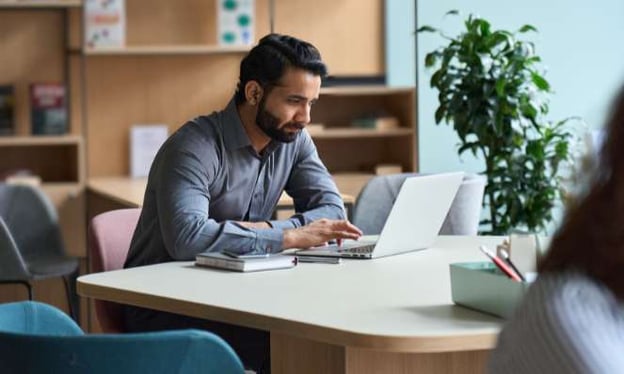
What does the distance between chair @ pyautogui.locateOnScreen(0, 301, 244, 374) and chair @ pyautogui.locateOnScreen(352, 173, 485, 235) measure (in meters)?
2.03

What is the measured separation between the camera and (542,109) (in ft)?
16.2

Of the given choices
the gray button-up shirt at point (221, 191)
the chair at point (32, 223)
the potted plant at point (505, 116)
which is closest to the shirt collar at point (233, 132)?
the gray button-up shirt at point (221, 191)

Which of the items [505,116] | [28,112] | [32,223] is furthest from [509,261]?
[28,112]

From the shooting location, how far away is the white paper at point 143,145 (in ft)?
19.1

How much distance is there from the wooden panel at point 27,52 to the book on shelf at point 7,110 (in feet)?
0.22

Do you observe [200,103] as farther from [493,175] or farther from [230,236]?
[230,236]

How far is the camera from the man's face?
3197 mm

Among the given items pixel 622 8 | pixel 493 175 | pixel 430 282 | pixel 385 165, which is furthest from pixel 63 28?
pixel 430 282

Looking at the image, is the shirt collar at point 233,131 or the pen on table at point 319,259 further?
the shirt collar at point 233,131

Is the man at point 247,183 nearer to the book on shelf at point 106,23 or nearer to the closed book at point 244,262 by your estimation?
the closed book at point 244,262

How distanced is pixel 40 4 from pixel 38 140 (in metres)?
0.64

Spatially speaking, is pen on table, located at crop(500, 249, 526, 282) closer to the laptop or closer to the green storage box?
the green storage box

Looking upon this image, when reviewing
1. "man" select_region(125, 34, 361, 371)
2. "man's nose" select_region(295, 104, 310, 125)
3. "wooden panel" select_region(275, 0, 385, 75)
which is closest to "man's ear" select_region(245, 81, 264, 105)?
"man" select_region(125, 34, 361, 371)

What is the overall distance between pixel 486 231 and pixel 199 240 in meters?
2.56
